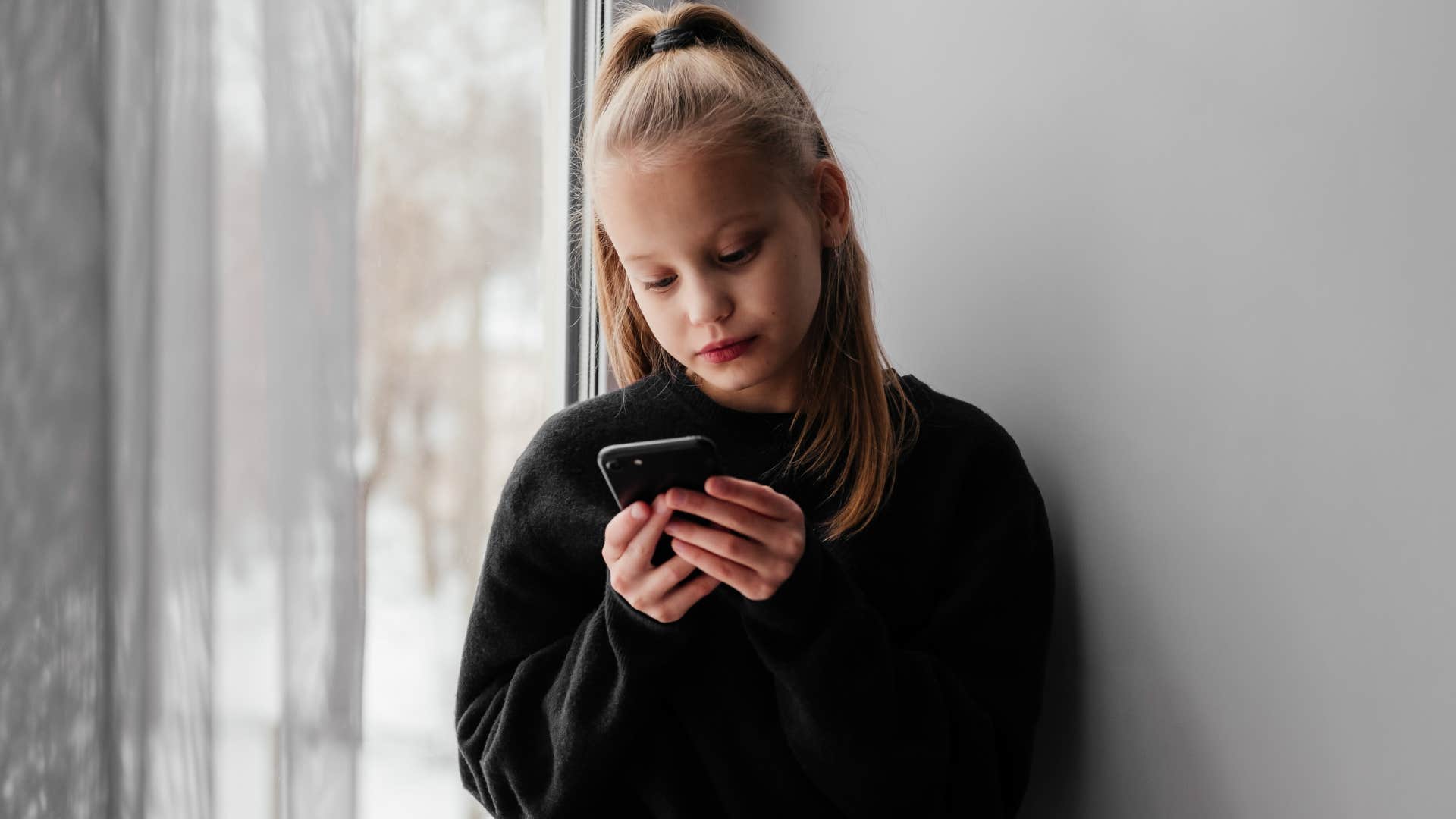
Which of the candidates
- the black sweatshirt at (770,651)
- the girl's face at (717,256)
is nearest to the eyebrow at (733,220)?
the girl's face at (717,256)

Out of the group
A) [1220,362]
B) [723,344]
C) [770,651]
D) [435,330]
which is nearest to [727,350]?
[723,344]

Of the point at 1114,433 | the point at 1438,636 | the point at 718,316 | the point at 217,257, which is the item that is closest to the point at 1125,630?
the point at 1114,433

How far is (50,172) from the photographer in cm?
64

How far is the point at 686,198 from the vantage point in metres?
0.75

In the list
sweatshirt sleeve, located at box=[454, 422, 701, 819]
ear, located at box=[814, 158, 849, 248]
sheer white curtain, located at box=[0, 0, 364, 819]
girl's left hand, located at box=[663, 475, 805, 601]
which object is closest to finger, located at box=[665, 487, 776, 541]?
girl's left hand, located at box=[663, 475, 805, 601]

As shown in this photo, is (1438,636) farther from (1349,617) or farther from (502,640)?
(502,640)

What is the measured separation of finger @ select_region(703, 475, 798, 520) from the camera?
2.15ft

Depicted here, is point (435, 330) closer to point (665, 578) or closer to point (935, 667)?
point (665, 578)

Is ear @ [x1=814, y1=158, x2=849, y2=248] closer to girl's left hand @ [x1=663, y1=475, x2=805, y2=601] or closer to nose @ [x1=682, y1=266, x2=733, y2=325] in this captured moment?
nose @ [x1=682, y1=266, x2=733, y2=325]

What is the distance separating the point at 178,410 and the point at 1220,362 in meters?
0.72

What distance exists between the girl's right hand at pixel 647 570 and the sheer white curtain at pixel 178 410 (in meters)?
0.32

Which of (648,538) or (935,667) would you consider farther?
(935,667)

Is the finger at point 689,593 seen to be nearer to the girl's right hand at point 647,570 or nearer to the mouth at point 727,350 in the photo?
the girl's right hand at point 647,570

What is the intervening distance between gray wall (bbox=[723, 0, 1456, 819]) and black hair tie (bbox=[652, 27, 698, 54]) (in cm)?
26
